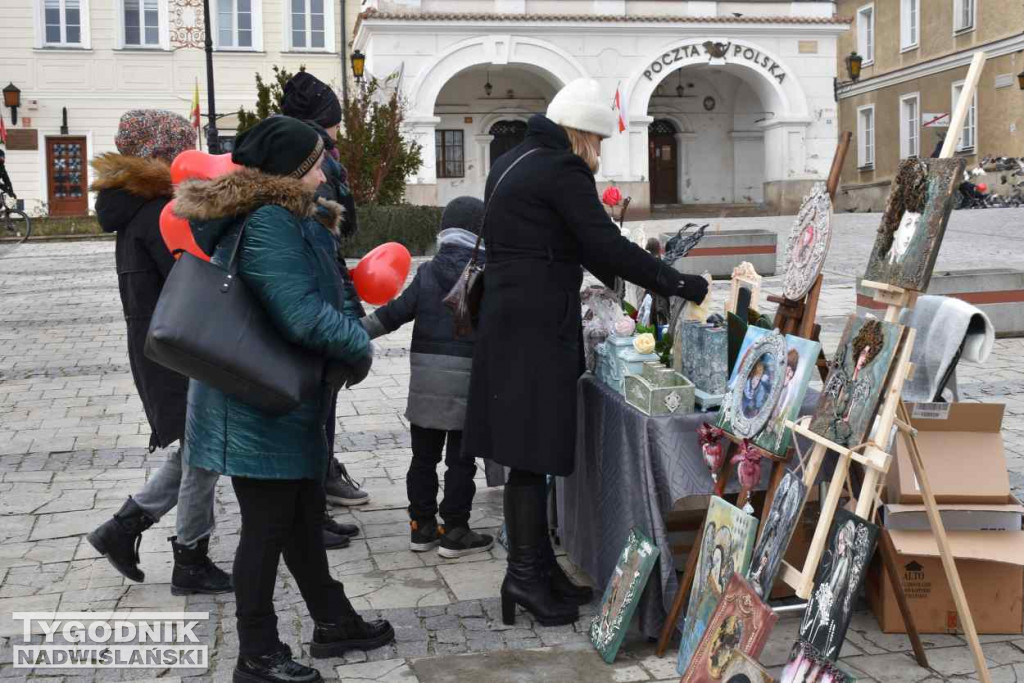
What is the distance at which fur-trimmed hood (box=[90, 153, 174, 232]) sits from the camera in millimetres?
4359

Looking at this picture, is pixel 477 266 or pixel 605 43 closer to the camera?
pixel 477 266

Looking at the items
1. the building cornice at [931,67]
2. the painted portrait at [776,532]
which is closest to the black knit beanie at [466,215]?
the painted portrait at [776,532]

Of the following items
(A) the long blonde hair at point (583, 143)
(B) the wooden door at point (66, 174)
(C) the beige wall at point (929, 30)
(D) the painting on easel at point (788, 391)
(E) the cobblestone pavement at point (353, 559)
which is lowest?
(E) the cobblestone pavement at point (353, 559)

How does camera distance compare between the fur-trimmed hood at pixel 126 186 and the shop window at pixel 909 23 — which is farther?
the shop window at pixel 909 23

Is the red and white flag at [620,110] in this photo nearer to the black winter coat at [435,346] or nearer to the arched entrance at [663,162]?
the arched entrance at [663,162]

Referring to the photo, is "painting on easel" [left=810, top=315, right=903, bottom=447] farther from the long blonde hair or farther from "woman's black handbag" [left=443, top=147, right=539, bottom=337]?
"woman's black handbag" [left=443, top=147, right=539, bottom=337]

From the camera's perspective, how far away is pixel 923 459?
393 cm

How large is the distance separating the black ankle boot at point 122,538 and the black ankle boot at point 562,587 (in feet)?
5.21

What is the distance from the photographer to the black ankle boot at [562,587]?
4.27 metres

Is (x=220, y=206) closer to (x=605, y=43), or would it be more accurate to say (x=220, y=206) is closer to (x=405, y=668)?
(x=405, y=668)

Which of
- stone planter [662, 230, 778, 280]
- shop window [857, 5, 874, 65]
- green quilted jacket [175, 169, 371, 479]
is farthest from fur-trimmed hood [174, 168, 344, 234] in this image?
shop window [857, 5, 874, 65]

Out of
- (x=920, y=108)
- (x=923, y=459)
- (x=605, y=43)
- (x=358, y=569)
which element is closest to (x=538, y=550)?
(x=358, y=569)

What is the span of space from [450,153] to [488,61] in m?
4.30

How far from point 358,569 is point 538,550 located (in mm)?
991
